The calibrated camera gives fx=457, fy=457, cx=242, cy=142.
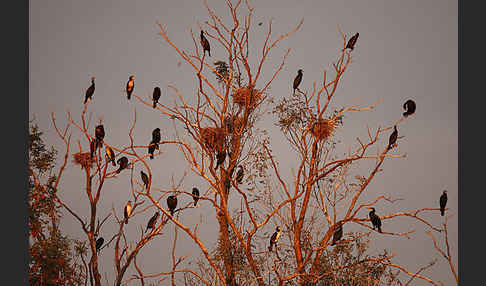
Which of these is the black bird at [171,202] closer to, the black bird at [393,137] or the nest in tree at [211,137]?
the nest in tree at [211,137]

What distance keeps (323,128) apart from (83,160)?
1895mm

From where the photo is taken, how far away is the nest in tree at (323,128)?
3554 mm

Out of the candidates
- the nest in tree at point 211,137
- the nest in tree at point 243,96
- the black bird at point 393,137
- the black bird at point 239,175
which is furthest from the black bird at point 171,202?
the black bird at point 393,137

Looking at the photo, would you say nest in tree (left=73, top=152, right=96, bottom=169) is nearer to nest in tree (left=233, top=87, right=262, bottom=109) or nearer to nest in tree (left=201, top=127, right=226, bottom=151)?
nest in tree (left=201, top=127, right=226, bottom=151)

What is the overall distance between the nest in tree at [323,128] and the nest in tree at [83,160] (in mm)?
1712

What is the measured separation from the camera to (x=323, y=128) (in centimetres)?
362

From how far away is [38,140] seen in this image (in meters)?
3.83

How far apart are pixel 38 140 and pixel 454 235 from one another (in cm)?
392

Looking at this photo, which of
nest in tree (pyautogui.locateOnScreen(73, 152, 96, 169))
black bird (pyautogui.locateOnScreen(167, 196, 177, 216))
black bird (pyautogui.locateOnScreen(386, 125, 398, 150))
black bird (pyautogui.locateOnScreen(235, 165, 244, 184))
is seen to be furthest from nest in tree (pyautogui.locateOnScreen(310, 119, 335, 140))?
nest in tree (pyautogui.locateOnScreen(73, 152, 96, 169))

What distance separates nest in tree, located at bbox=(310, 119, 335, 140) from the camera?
3554 millimetres
